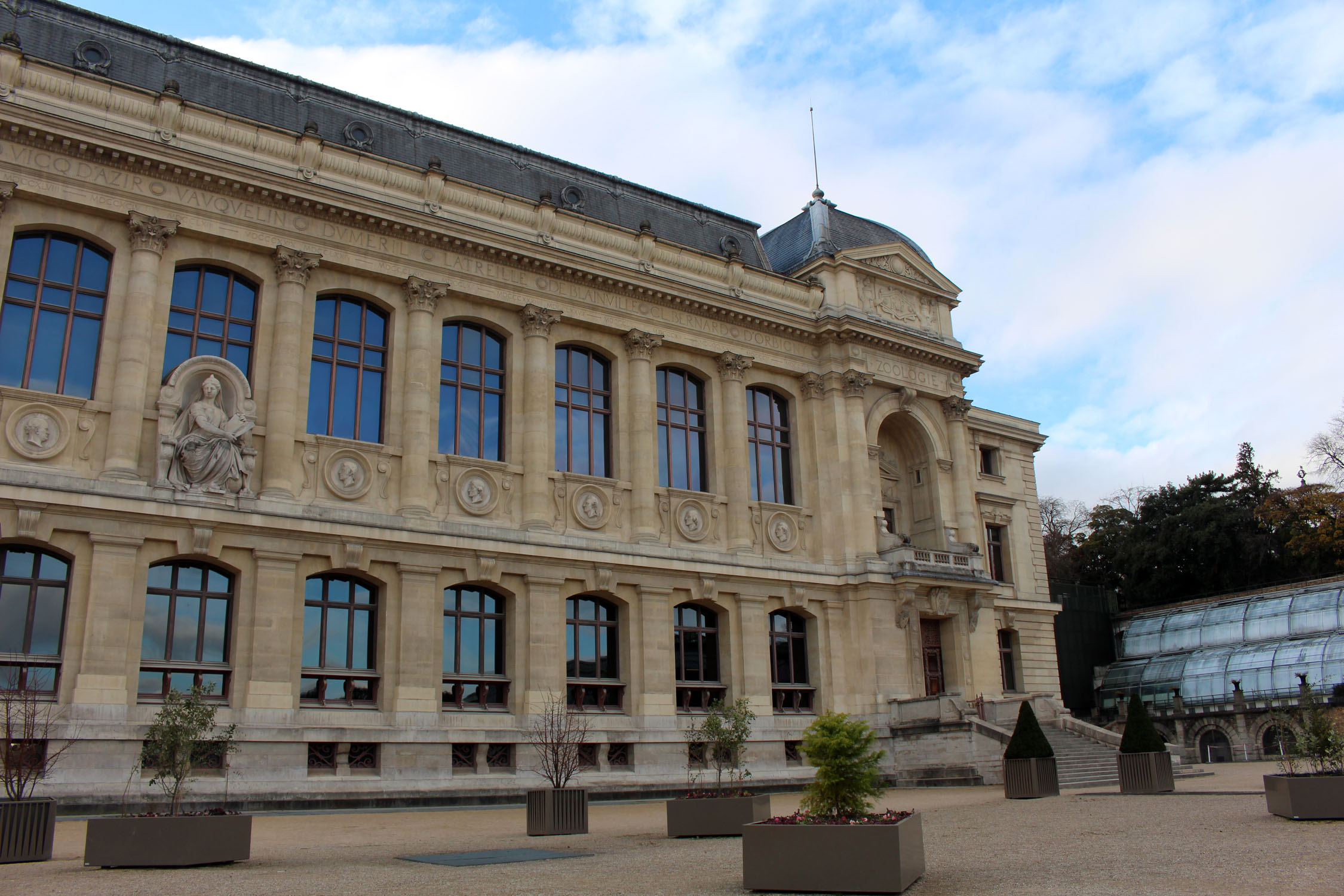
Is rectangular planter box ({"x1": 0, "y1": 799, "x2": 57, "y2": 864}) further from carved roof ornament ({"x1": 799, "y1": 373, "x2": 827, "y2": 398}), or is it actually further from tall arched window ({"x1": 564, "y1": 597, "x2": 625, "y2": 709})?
carved roof ornament ({"x1": 799, "y1": 373, "x2": 827, "y2": 398})

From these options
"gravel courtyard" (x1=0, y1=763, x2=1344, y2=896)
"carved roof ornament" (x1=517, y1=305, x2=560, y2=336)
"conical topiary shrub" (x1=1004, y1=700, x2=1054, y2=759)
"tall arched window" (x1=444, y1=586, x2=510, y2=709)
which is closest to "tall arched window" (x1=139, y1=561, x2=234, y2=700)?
"gravel courtyard" (x1=0, y1=763, x2=1344, y2=896)

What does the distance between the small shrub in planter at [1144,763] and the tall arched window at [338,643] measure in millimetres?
17178

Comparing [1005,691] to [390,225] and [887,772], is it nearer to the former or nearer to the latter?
[887,772]

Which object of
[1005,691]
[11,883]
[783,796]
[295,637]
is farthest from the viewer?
[1005,691]

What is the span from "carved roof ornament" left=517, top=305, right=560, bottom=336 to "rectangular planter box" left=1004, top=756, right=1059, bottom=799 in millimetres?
16947

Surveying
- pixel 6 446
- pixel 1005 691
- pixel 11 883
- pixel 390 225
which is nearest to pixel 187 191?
pixel 390 225

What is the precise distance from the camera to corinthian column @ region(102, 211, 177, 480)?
76.4 ft

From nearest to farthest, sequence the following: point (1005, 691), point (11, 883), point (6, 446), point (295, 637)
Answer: point (11, 883), point (6, 446), point (295, 637), point (1005, 691)

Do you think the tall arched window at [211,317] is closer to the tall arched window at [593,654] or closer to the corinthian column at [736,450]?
the tall arched window at [593,654]

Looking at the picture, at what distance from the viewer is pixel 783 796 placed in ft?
89.1

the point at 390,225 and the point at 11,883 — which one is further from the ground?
the point at 390,225

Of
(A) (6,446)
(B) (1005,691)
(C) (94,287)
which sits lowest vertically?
(B) (1005,691)

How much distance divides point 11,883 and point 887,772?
25.4 metres

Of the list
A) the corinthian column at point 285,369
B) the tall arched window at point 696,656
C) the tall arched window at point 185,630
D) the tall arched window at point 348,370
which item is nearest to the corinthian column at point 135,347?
the tall arched window at point 185,630
